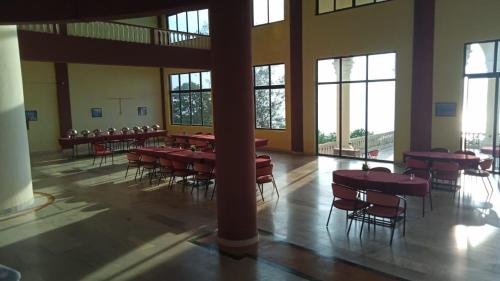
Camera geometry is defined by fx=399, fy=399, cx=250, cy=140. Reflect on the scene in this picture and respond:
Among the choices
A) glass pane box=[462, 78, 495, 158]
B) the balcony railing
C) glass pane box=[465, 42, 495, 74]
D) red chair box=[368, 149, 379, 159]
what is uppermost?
the balcony railing

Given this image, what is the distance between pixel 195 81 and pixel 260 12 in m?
4.82

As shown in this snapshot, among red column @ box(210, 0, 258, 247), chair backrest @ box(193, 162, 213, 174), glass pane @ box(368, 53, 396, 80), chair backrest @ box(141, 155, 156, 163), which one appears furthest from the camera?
glass pane @ box(368, 53, 396, 80)

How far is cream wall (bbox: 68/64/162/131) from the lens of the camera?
16.7m

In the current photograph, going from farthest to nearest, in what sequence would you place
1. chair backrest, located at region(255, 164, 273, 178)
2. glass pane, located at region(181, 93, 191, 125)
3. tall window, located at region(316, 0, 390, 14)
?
1. glass pane, located at region(181, 93, 191, 125)
2. tall window, located at region(316, 0, 390, 14)
3. chair backrest, located at region(255, 164, 273, 178)

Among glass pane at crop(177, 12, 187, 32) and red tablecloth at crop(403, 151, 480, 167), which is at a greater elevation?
glass pane at crop(177, 12, 187, 32)

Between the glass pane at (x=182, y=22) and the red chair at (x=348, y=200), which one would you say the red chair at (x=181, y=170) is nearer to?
the red chair at (x=348, y=200)

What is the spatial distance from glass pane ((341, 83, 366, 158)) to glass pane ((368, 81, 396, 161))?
9.6 inches

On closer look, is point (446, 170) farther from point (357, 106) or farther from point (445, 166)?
point (357, 106)

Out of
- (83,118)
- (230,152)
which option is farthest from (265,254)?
(83,118)

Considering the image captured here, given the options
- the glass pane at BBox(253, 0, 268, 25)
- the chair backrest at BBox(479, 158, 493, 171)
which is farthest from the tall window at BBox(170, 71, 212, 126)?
the chair backrest at BBox(479, 158, 493, 171)

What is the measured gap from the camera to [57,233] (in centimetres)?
627

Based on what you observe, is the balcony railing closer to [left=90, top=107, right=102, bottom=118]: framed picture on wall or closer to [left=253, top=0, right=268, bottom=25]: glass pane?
[left=253, top=0, right=268, bottom=25]: glass pane

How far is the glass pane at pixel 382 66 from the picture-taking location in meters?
11.6

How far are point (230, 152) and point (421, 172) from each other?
469cm
